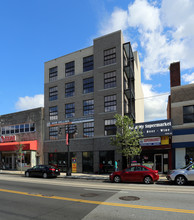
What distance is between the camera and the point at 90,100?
28.5 m

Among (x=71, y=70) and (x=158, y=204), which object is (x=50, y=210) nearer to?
(x=158, y=204)

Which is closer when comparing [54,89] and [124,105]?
[124,105]

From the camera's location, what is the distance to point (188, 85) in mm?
23312

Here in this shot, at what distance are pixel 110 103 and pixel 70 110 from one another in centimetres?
630

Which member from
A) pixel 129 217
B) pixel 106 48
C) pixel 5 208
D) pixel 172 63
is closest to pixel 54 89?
pixel 106 48

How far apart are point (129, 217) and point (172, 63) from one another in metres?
23.4

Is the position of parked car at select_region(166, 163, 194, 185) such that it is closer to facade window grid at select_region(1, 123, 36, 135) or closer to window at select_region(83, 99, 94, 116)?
window at select_region(83, 99, 94, 116)

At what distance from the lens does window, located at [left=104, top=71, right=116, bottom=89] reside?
2701cm

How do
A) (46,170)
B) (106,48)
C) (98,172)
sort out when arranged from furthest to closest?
(106,48), (98,172), (46,170)

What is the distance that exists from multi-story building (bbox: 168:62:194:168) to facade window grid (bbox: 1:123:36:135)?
20.7m

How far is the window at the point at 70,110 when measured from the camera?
97.6 ft

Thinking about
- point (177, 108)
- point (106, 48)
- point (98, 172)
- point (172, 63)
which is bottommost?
point (98, 172)

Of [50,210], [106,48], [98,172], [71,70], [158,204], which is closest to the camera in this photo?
[50,210]

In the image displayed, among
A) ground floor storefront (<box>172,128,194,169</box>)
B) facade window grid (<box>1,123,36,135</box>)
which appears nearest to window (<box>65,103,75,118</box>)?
facade window grid (<box>1,123,36,135</box>)
